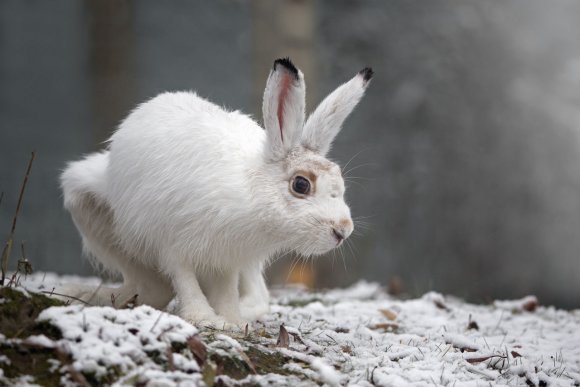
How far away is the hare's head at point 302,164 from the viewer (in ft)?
10.7

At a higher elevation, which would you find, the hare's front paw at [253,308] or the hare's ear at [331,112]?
the hare's ear at [331,112]

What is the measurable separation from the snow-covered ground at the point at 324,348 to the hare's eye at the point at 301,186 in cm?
70

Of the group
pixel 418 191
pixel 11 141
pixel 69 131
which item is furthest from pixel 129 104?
pixel 418 191

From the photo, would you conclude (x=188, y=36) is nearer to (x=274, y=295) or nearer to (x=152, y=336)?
(x=274, y=295)

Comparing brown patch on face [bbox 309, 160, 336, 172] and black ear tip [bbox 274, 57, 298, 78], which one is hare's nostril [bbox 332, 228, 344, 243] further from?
black ear tip [bbox 274, 57, 298, 78]

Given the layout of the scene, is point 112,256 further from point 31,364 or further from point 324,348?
point 31,364

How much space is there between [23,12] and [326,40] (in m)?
3.78

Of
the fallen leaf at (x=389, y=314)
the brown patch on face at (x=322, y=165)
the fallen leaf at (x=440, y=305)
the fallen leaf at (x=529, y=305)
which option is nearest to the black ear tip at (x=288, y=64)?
the brown patch on face at (x=322, y=165)

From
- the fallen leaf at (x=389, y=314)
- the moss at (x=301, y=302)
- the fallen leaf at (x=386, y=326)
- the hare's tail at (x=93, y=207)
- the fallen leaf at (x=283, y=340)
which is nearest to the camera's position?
the fallen leaf at (x=283, y=340)

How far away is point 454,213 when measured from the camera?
867 cm

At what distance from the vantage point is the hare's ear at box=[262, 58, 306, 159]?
10.8ft

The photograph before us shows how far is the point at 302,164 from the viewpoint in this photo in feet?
11.1

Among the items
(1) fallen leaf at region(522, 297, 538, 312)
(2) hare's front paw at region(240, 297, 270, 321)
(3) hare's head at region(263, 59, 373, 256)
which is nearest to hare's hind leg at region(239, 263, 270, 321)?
(2) hare's front paw at region(240, 297, 270, 321)

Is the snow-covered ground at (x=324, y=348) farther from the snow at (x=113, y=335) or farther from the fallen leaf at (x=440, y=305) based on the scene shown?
the fallen leaf at (x=440, y=305)
